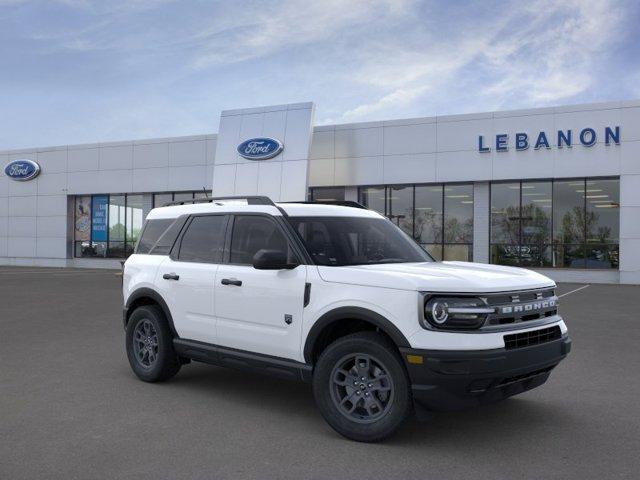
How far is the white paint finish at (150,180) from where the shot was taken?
103 ft

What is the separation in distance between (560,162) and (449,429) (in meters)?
20.9

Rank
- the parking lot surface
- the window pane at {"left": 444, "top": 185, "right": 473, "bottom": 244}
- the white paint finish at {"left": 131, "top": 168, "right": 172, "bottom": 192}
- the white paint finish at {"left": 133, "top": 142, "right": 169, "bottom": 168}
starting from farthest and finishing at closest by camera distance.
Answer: the white paint finish at {"left": 131, "top": 168, "right": 172, "bottom": 192}
the white paint finish at {"left": 133, "top": 142, "right": 169, "bottom": 168}
the window pane at {"left": 444, "top": 185, "right": 473, "bottom": 244}
the parking lot surface

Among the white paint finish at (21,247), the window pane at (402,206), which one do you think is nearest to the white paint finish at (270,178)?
the window pane at (402,206)

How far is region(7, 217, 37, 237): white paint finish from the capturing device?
3509cm

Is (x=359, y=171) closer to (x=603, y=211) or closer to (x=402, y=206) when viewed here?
(x=402, y=206)

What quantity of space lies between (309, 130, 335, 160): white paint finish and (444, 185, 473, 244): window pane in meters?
5.25

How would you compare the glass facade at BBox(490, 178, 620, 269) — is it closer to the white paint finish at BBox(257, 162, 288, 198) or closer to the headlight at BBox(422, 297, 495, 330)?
the white paint finish at BBox(257, 162, 288, 198)

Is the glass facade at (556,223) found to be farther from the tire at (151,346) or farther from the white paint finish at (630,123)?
the tire at (151,346)

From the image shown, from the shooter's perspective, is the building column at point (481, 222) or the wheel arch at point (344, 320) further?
the building column at point (481, 222)

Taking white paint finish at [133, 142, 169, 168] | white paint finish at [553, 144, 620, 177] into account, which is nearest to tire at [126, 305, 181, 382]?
white paint finish at [553, 144, 620, 177]

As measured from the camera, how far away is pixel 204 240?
6.38m

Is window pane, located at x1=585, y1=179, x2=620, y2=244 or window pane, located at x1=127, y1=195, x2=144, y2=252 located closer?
window pane, located at x1=585, y1=179, x2=620, y2=244

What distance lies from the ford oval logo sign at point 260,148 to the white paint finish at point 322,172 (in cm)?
177

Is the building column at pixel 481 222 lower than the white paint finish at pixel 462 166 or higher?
lower
